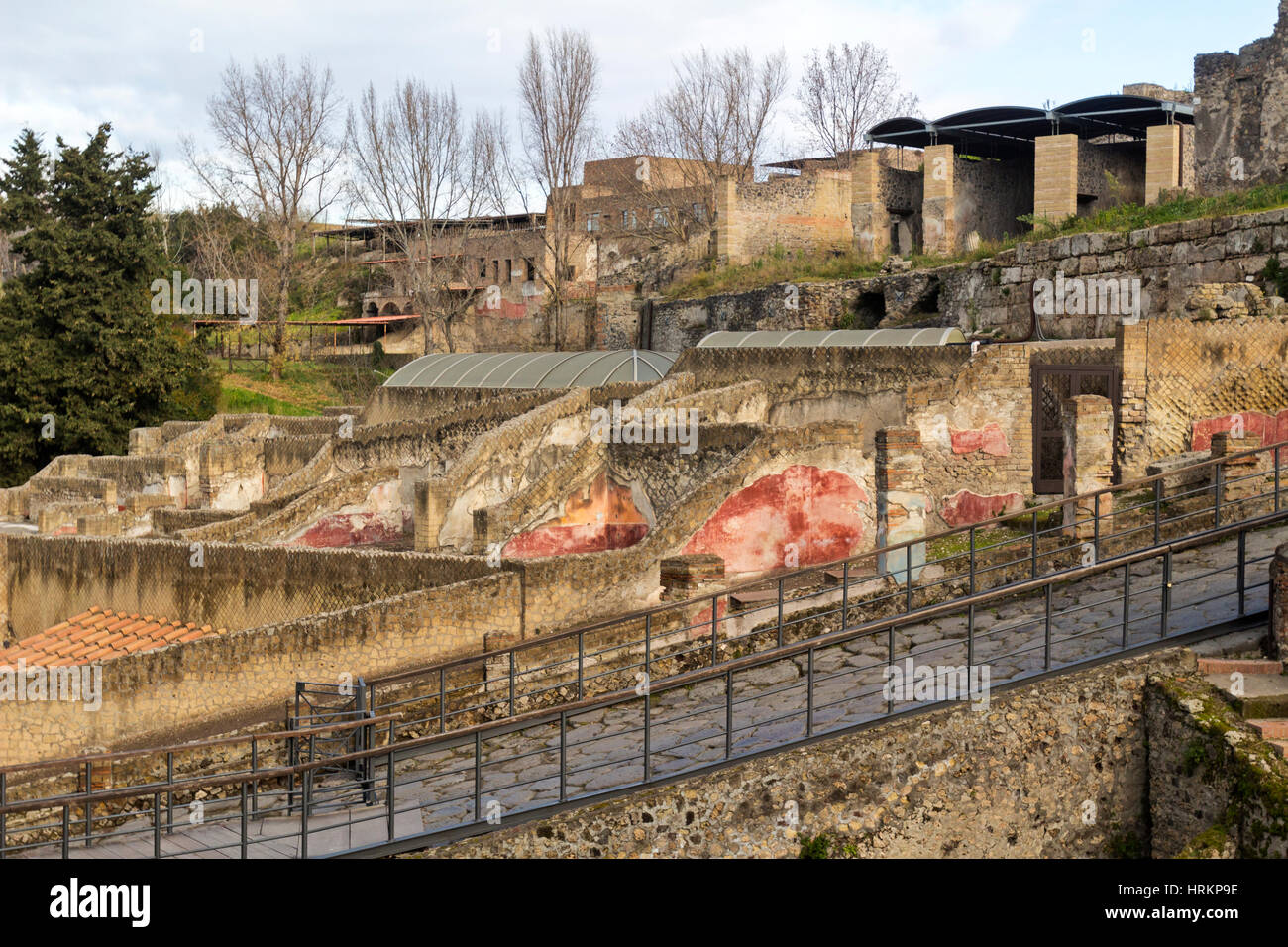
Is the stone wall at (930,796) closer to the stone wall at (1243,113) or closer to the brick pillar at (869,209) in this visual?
the stone wall at (1243,113)

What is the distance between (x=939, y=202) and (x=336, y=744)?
20.9 m

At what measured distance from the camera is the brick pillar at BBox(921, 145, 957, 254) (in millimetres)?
27531

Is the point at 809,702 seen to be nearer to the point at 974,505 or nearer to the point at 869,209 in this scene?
the point at 974,505

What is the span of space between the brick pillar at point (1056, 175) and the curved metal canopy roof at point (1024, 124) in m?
1.96

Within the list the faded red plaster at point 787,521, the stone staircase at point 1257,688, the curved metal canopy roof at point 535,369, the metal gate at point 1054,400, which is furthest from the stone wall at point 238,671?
the curved metal canopy roof at point 535,369

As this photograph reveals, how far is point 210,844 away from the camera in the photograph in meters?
8.31

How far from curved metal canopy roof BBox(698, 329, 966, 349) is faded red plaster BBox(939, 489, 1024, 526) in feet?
12.8

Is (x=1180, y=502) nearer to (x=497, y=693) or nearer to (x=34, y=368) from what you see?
(x=497, y=693)

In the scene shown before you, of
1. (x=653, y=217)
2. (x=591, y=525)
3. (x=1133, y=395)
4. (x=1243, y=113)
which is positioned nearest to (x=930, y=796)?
(x=1133, y=395)

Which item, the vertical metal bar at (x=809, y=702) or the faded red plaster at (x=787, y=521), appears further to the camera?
the faded red plaster at (x=787, y=521)

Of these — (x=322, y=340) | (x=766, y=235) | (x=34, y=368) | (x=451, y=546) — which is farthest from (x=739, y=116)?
(x=451, y=546)

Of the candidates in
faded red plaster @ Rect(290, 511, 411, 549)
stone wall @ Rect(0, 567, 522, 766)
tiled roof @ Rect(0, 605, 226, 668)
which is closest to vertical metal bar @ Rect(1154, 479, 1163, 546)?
stone wall @ Rect(0, 567, 522, 766)

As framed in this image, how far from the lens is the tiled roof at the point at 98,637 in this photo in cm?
1402

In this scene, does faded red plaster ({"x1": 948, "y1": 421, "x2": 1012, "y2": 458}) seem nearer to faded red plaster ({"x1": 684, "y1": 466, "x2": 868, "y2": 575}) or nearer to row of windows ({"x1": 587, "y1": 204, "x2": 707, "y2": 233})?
faded red plaster ({"x1": 684, "y1": 466, "x2": 868, "y2": 575})
